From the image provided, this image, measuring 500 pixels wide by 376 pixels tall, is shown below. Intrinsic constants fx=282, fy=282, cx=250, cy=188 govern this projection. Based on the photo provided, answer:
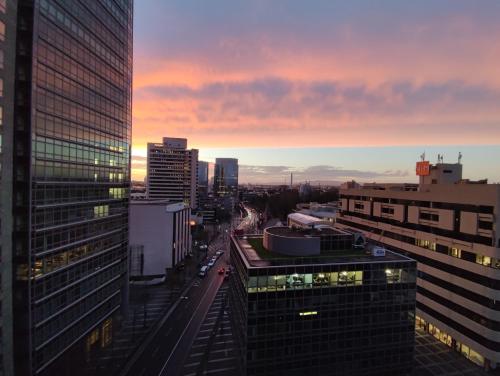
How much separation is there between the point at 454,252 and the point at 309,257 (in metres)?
26.1

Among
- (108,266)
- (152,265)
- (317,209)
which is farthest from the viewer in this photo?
(317,209)

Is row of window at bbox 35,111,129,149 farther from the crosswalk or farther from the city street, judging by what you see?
the crosswalk

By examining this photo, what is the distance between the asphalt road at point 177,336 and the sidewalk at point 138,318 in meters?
2.10

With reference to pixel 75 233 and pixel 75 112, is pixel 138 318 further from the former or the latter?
pixel 75 112

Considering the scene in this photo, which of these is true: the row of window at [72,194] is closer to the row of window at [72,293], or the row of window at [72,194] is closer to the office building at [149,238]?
the row of window at [72,293]

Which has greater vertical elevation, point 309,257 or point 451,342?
point 309,257

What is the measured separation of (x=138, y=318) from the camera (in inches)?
2121

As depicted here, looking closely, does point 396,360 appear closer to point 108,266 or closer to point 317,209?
point 108,266

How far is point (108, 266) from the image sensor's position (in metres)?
44.3

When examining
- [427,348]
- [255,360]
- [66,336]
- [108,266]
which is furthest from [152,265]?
[427,348]

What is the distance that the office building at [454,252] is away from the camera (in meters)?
40.3

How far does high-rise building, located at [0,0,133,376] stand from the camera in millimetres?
28672

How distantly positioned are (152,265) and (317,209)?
259ft

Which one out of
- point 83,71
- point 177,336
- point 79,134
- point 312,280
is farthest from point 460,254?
point 83,71
